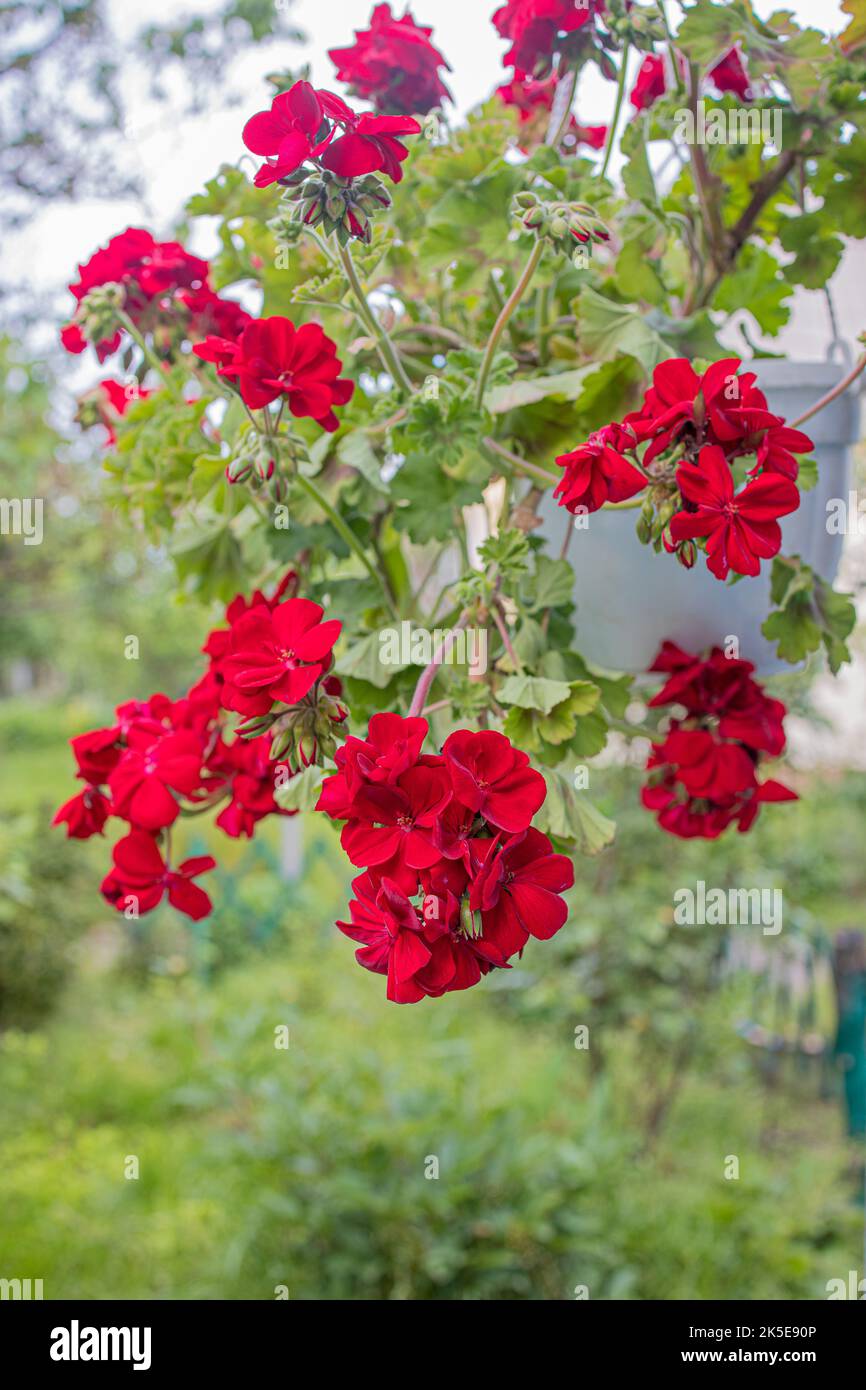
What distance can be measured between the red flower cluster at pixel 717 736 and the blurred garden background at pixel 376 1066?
786mm

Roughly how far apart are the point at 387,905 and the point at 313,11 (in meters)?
1.50

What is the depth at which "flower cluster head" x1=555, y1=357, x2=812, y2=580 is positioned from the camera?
0.42 metres

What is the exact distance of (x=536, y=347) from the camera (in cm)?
66

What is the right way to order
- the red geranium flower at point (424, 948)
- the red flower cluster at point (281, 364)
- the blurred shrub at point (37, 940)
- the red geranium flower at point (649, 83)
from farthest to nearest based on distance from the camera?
the blurred shrub at point (37, 940)
the red geranium flower at point (649, 83)
the red flower cluster at point (281, 364)
the red geranium flower at point (424, 948)

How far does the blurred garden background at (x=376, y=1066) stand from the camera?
70.9 inches

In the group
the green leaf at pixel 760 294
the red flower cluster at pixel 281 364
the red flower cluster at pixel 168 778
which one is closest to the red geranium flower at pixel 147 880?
the red flower cluster at pixel 168 778

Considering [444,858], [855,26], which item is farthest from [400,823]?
[855,26]

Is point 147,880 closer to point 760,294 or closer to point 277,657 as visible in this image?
point 277,657

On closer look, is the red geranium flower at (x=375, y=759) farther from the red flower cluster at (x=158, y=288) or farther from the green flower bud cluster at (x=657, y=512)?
the red flower cluster at (x=158, y=288)

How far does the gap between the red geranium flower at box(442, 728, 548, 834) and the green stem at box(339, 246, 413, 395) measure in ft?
0.67

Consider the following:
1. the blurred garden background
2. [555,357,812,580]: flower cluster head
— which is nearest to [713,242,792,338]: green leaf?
[555,357,812,580]: flower cluster head

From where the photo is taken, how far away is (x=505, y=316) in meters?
0.49

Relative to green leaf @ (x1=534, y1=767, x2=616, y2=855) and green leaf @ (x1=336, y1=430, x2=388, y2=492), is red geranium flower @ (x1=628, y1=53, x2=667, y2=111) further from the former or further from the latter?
green leaf @ (x1=534, y1=767, x2=616, y2=855)
